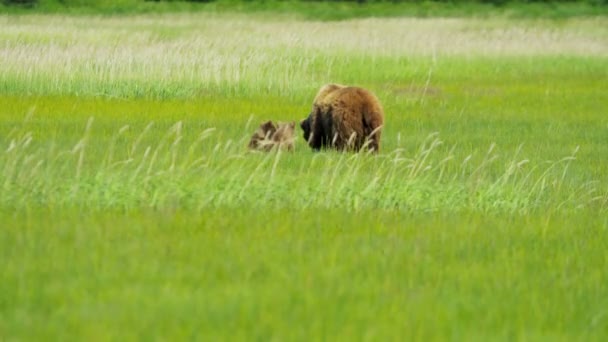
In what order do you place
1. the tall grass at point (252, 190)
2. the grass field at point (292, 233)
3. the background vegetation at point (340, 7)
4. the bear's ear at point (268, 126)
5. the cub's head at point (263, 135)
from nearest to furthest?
the grass field at point (292, 233), the tall grass at point (252, 190), the cub's head at point (263, 135), the bear's ear at point (268, 126), the background vegetation at point (340, 7)

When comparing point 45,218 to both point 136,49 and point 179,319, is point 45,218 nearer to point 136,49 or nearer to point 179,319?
point 179,319

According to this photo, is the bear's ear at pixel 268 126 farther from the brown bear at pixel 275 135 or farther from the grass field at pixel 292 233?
the grass field at pixel 292 233

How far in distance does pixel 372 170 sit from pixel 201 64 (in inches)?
448

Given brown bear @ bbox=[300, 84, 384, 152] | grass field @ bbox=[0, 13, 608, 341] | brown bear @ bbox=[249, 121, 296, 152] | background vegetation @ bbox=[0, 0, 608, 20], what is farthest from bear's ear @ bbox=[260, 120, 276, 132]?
background vegetation @ bbox=[0, 0, 608, 20]

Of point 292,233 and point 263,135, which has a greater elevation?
point 292,233

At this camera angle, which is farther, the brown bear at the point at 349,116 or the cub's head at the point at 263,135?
the cub's head at the point at 263,135

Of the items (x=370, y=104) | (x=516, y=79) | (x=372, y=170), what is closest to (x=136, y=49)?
(x=516, y=79)

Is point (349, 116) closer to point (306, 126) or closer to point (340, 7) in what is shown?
point (306, 126)

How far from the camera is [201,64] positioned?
23.0 metres

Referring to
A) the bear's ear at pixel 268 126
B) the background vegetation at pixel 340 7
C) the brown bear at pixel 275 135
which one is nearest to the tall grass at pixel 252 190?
the brown bear at pixel 275 135

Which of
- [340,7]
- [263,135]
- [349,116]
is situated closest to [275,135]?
[263,135]

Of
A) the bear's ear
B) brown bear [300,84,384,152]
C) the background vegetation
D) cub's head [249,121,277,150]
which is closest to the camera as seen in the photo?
brown bear [300,84,384,152]

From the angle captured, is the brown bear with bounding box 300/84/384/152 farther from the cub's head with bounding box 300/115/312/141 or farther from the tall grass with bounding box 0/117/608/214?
the tall grass with bounding box 0/117/608/214

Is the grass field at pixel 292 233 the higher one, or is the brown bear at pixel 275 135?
the grass field at pixel 292 233
